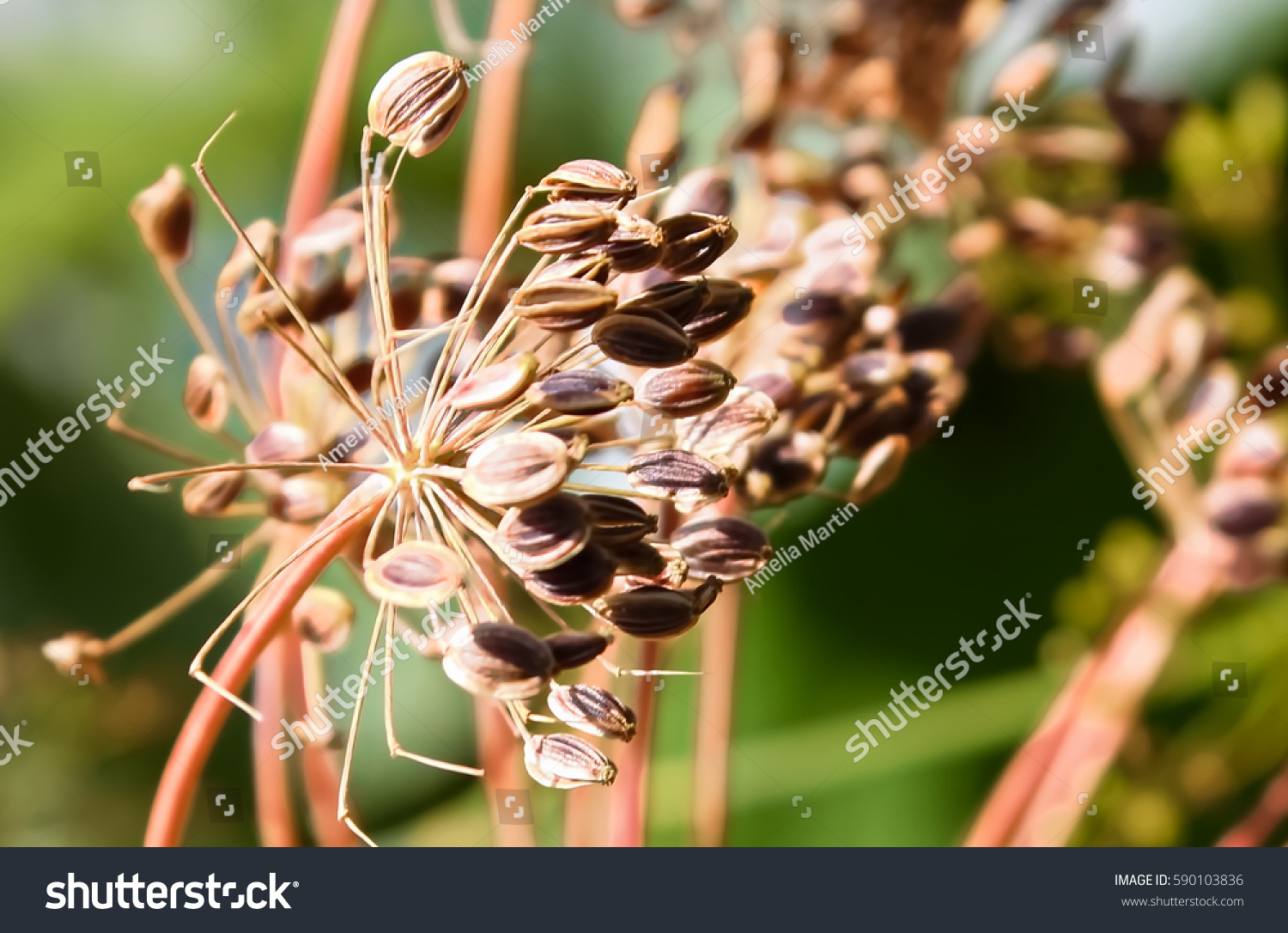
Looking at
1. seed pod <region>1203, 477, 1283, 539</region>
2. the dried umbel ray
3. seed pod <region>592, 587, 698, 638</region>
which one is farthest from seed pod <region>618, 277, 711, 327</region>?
seed pod <region>1203, 477, 1283, 539</region>

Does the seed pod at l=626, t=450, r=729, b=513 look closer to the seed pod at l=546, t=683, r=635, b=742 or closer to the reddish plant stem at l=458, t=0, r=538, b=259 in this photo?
the seed pod at l=546, t=683, r=635, b=742

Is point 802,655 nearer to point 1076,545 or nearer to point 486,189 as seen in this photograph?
point 1076,545

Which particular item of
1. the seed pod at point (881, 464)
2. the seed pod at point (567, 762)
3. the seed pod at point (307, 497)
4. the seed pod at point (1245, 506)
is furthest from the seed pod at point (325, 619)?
the seed pod at point (1245, 506)

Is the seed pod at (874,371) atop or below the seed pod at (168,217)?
below

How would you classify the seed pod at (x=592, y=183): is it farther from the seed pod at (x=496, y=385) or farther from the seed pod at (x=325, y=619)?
the seed pod at (x=325, y=619)

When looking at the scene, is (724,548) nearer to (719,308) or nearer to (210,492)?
(719,308)

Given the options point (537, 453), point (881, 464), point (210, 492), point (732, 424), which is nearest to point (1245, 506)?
point (881, 464)

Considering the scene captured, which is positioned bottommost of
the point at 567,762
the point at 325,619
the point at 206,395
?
the point at 567,762
